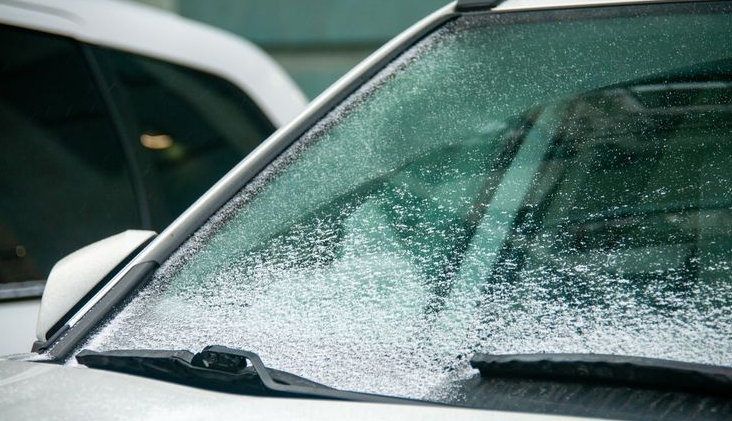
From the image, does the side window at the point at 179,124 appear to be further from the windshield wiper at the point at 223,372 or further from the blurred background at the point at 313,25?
the blurred background at the point at 313,25

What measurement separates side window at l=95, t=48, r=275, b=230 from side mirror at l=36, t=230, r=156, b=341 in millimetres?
1507

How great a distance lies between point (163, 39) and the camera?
3.54 m

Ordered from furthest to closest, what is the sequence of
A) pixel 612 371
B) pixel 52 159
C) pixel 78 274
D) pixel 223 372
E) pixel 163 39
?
1. pixel 163 39
2. pixel 52 159
3. pixel 78 274
4. pixel 223 372
5. pixel 612 371

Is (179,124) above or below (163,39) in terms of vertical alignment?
below

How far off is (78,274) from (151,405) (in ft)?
1.64

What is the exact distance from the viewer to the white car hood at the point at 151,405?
1.21 meters

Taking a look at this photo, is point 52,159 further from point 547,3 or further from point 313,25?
point 313,25

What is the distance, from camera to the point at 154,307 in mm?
1629

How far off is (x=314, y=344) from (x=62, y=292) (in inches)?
19.4

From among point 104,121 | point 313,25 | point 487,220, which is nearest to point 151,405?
point 487,220

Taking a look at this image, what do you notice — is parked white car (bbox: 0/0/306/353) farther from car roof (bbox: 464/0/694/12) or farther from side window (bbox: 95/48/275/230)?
car roof (bbox: 464/0/694/12)

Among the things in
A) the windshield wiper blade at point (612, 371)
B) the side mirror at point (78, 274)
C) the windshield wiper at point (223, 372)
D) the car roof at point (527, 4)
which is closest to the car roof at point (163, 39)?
the side mirror at point (78, 274)

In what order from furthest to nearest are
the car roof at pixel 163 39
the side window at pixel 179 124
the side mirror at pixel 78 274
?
the side window at pixel 179 124 < the car roof at pixel 163 39 < the side mirror at pixel 78 274

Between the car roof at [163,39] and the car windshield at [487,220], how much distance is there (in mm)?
1579
